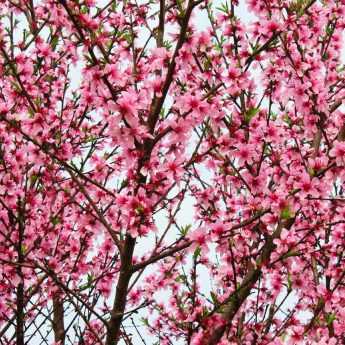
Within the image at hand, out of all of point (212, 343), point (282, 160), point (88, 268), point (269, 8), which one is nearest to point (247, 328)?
point (212, 343)

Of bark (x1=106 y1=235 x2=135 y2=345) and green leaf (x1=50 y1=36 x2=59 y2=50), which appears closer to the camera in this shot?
bark (x1=106 y1=235 x2=135 y2=345)

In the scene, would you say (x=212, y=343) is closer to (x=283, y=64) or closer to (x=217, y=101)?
(x=217, y=101)

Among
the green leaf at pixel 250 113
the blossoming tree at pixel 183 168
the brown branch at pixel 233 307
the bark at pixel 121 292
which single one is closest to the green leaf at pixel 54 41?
the blossoming tree at pixel 183 168

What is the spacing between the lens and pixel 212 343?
5301 mm

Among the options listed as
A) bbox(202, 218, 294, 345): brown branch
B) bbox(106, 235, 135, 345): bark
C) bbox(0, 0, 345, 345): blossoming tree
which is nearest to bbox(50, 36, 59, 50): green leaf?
bbox(0, 0, 345, 345): blossoming tree

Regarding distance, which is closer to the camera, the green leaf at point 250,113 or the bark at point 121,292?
the bark at point 121,292

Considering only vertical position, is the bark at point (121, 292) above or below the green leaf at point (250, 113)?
below

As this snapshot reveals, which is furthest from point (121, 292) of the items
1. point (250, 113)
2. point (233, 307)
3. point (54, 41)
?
point (54, 41)

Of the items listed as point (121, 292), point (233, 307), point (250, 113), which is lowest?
point (121, 292)

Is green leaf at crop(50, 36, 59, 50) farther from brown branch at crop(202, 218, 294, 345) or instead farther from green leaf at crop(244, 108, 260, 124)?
brown branch at crop(202, 218, 294, 345)

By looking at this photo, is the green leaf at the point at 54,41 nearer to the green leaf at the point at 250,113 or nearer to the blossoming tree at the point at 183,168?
the blossoming tree at the point at 183,168

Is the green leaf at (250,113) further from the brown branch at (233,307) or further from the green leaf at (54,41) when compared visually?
the green leaf at (54,41)

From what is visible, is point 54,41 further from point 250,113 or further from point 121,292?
point 121,292

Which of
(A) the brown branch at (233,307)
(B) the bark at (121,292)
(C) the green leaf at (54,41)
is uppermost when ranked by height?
(C) the green leaf at (54,41)
